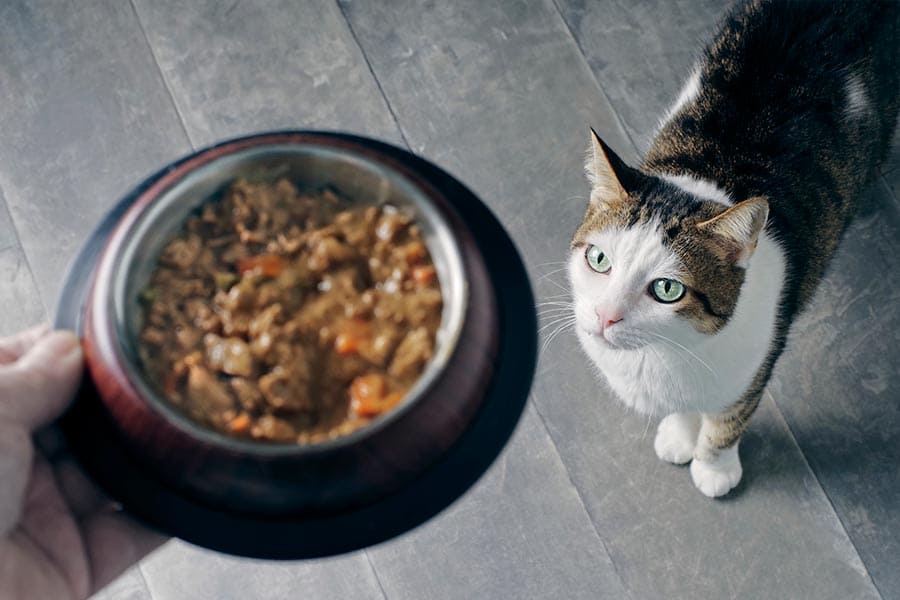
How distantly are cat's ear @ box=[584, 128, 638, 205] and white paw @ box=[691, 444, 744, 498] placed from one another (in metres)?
0.59

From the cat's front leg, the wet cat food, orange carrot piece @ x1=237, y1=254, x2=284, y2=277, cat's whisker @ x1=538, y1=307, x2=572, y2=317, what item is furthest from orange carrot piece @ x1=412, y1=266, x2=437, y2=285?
cat's whisker @ x1=538, y1=307, x2=572, y2=317

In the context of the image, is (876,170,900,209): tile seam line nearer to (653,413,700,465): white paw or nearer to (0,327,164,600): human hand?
(653,413,700,465): white paw

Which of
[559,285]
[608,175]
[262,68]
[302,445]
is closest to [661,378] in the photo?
[608,175]

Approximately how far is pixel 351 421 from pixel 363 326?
89 mm

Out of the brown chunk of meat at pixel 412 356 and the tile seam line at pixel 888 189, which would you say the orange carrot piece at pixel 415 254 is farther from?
the tile seam line at pixel 888 189

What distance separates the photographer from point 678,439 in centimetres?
166

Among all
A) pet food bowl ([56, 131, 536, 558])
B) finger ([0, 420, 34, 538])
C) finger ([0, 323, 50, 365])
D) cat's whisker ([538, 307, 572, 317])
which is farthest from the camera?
cat's whisker ([538, 307, 572, 317])

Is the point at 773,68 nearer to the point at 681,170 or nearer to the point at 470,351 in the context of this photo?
the point at 681,170

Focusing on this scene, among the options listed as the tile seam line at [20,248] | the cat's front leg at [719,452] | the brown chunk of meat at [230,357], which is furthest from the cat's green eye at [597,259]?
the tile seam line at [20,248]

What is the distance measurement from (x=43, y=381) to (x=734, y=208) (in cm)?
85

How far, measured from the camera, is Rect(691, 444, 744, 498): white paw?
1.61 meters

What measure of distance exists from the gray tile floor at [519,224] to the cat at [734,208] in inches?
8.1

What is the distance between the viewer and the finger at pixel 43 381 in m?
0.85

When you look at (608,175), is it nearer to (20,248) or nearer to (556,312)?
(556,312)
